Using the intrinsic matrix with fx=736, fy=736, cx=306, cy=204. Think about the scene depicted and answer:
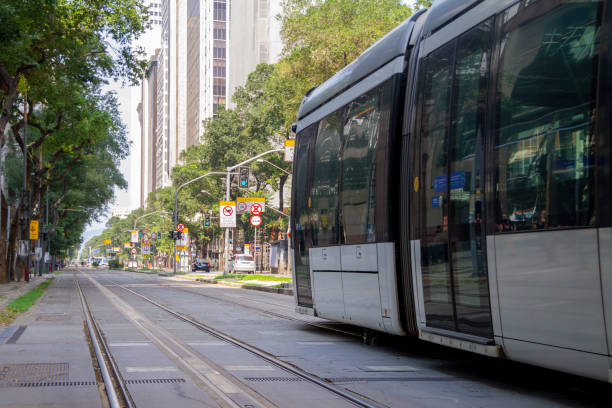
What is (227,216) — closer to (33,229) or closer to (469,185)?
(33,229)

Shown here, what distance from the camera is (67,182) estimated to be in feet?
170

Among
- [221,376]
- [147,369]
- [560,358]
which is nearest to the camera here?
[560,358]

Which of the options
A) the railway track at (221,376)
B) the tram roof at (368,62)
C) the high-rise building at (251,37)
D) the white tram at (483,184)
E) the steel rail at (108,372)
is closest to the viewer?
the white tram at (483,184)

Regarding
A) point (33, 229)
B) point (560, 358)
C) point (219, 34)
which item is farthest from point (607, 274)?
point (219, 34)

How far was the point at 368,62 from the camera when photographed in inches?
404

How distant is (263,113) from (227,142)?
671 cm

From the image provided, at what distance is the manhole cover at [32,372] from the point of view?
7922 millimetres

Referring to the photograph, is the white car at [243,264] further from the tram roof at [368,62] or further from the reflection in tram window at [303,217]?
the tram roof at [368,62]

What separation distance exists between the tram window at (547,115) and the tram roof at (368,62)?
8.73ft

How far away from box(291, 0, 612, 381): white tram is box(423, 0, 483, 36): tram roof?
0.08 ft

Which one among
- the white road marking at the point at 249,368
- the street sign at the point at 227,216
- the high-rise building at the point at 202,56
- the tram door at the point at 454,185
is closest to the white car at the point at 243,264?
the high-rise building at the point at 202,56

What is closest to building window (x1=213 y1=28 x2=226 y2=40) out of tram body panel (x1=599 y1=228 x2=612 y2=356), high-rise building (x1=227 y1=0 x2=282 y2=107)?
high-rise building (x1=227 y1=0 x2=282 y2=107)

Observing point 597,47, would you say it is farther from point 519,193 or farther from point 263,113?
point 263,113

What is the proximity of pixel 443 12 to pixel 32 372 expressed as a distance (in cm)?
617
